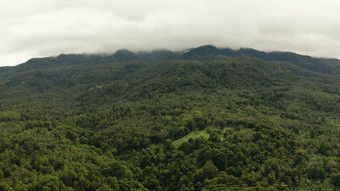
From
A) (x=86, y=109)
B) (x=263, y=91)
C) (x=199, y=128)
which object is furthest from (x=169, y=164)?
(x=263, y=91)

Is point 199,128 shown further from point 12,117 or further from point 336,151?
point 12,117

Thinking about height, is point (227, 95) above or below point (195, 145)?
above

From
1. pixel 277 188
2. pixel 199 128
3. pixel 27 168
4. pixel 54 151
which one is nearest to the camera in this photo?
Result: pixel 277 188

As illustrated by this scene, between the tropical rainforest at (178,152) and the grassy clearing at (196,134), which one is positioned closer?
the tropical rainforest at (178,152)

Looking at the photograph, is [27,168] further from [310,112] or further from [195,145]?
[310,112]

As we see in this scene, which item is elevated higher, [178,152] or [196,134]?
[196,134]

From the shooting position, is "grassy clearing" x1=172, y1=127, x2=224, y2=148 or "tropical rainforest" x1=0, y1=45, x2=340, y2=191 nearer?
"tropical rainforest" x1=0, y1=45, x2=340, y2=191

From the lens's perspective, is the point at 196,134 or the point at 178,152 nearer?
the point at 178,152

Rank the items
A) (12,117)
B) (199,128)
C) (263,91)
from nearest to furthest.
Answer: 1. (199,128)
2. (12,117)
3. (263,91)

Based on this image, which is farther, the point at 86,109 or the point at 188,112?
the point at 86,109
